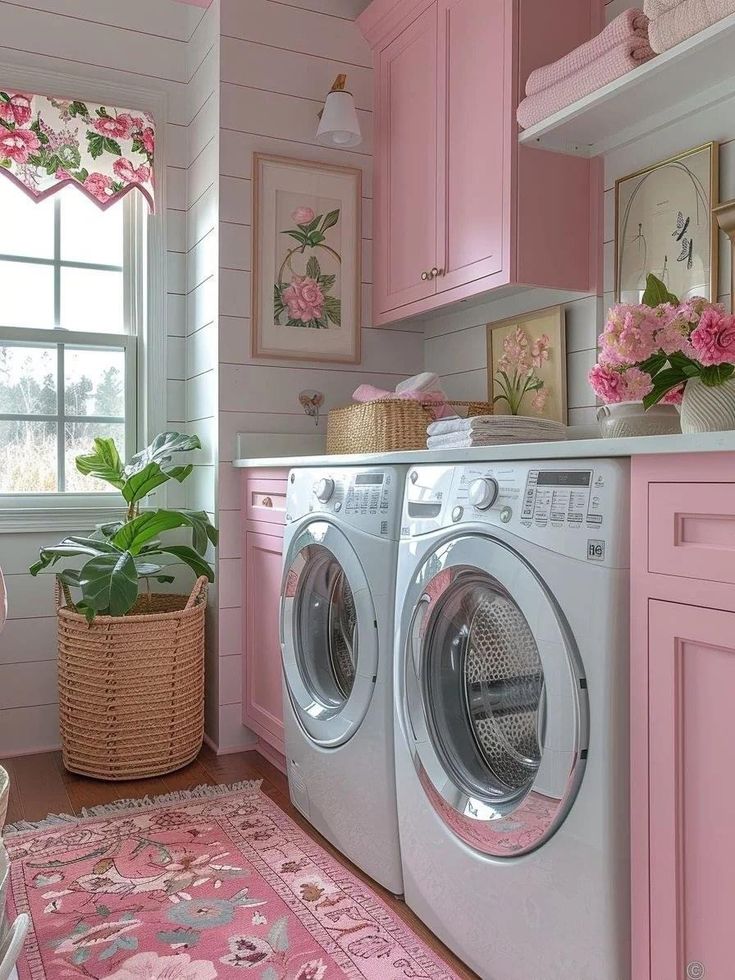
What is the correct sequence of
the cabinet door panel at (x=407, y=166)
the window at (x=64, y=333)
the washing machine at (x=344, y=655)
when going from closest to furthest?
the washing machine at (x=344, y=655) → the cabinet door panel at (x=407, y=166) → the window at (x=64, y=333)

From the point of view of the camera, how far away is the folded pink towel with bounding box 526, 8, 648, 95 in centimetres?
181

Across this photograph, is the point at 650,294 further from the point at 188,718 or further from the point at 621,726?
the point at 188,718

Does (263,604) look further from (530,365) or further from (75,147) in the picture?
(75,147)

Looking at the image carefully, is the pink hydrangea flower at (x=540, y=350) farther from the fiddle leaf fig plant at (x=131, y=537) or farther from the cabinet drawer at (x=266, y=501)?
the fiddle leaf fig plant at (x=131, y=537)

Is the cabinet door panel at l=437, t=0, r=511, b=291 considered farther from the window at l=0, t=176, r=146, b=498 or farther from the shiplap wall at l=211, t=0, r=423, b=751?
the window at l=0, t=176, r=146, b=498

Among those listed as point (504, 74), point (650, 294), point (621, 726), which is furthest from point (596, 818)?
point (504, 74)

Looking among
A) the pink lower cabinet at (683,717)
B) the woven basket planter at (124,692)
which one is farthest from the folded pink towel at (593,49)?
the woven basket planter at (124,692)

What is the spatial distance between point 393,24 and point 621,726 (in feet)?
7.82

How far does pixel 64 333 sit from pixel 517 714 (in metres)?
2.17

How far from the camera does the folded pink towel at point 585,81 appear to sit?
71.9 inches

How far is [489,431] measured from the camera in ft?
6.10

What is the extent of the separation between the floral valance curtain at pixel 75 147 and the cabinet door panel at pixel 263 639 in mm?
1294

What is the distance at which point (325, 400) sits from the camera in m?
2.89

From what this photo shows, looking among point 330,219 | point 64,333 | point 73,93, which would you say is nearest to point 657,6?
point 330,219
